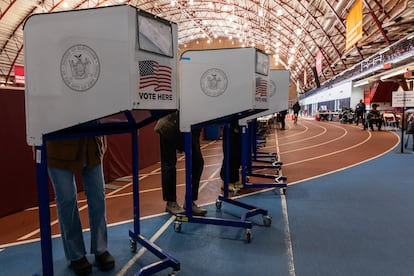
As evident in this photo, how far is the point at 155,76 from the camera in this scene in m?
1.77

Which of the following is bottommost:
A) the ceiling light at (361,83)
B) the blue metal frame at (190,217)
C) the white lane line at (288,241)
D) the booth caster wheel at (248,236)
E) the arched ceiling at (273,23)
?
the white lane line at (288,241)

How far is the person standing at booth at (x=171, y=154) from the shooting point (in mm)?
3201

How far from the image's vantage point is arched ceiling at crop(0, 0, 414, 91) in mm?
17281

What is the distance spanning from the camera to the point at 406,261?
230 centimetres

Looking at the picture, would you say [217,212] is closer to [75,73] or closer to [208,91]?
[208,91]

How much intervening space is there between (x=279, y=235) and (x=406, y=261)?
0.99m

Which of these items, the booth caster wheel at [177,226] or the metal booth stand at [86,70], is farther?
the booth caster wheel at [177,226]

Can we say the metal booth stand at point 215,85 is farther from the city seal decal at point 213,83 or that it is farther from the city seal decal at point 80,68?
the city seal decal at point 80,68

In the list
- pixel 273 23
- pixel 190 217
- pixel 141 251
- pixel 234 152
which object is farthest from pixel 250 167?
pixel 273 23

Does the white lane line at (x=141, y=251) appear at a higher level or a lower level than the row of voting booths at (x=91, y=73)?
lower

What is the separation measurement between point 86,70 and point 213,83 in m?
1.45

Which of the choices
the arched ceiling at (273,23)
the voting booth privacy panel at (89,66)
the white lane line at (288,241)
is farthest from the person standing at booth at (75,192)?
the arched ceiling at (273,23)

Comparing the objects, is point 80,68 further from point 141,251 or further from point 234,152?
point 234,152

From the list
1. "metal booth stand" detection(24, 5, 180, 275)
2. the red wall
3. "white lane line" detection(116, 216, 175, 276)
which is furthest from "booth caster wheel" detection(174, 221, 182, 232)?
the red wall
